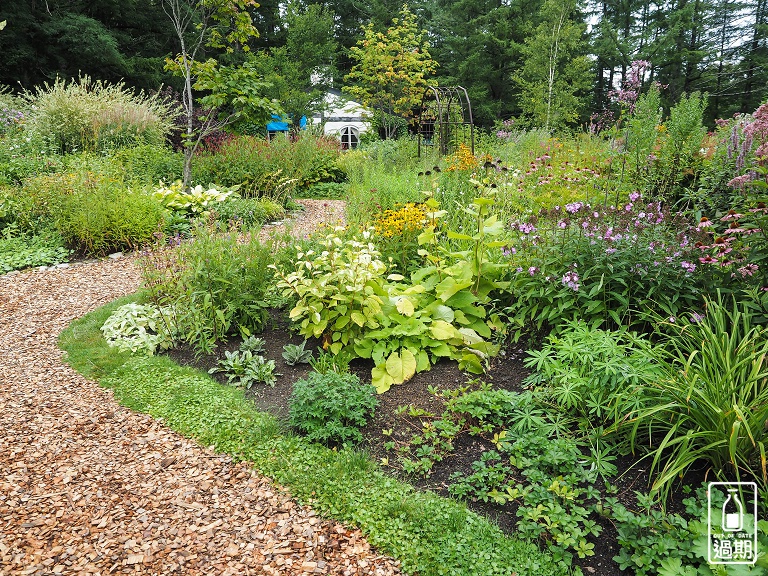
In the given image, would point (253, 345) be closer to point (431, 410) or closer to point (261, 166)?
point (431, 410)

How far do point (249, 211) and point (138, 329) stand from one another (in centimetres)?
361

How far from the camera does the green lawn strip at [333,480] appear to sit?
1.93 meters

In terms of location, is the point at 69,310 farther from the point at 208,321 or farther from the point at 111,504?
the point at 111,504

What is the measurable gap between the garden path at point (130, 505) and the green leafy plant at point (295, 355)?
2.87 feet

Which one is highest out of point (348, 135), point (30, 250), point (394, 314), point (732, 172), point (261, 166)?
point (348, 135)

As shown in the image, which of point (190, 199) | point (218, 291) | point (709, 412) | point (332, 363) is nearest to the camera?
point (709, 412)

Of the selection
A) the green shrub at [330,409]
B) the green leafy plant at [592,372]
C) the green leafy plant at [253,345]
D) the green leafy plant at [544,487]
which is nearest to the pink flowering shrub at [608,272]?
the green leafy plant at [592,372]

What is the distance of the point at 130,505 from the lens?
7.53ft

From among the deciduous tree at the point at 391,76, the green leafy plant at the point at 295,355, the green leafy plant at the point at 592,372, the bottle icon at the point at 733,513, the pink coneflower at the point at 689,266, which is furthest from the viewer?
the deciduous tree at the point at 391,76

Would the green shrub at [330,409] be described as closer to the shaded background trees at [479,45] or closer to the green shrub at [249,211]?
the green shrub at [249,211]

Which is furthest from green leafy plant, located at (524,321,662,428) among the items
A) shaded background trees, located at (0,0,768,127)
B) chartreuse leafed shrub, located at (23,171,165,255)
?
shaded background trees, located at (0,0,768,127)

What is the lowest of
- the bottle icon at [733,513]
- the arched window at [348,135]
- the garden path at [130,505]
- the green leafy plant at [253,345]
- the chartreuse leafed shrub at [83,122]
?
the garden path at [130,505]

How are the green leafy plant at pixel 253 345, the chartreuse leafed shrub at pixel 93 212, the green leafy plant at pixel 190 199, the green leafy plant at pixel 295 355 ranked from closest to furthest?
1. the green leafy plant at pixel 295 355
2. the green leafy plant at pixel 253 345
3. the chartreuse leafed shrub at pixel 93 212
4. the green leafy plant at pixel 190 199

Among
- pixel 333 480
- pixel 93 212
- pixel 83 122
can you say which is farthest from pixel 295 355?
pixel 83 122
